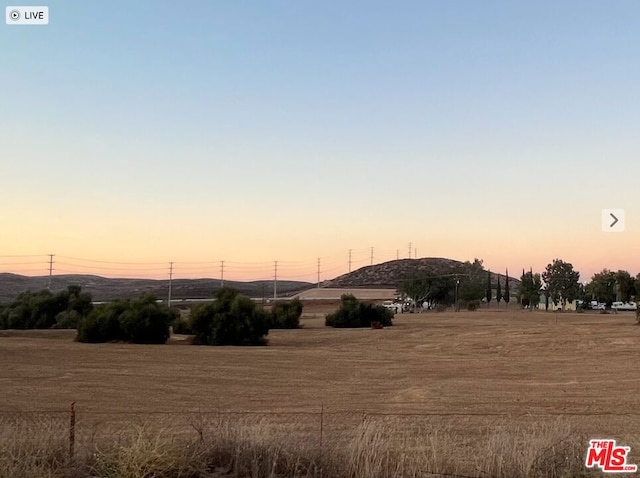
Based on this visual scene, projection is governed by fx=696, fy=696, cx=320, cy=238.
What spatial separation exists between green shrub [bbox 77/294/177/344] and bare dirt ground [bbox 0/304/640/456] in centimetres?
239

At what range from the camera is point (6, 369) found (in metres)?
33.3

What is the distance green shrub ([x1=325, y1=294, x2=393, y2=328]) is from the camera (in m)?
78.0

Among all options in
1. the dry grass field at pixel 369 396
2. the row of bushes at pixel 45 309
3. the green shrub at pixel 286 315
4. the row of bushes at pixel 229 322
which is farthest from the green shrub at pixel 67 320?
the green shrub at pixel 286 315

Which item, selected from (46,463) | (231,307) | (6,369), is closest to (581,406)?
(46,463)

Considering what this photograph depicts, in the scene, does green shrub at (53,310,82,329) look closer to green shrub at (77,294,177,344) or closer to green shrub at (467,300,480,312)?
green shrub at (77,294,177,344)

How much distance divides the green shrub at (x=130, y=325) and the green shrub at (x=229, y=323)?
251 centimetres

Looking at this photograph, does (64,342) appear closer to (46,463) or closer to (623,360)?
(623,360)

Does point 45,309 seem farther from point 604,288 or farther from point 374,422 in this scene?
point 604,288

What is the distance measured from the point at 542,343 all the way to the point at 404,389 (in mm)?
25098

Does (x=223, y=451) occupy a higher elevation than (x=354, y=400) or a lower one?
higher

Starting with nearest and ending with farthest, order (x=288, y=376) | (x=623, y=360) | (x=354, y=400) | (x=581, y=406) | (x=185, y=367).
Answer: (x=581, y=406) < (x=354, y=400) < (x=288, y=376) < (x=185, y=367) < (x=623, y=360)

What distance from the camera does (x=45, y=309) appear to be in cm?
7275

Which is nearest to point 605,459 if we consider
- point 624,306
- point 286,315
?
point 286,315

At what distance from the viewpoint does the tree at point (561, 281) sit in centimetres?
15050
